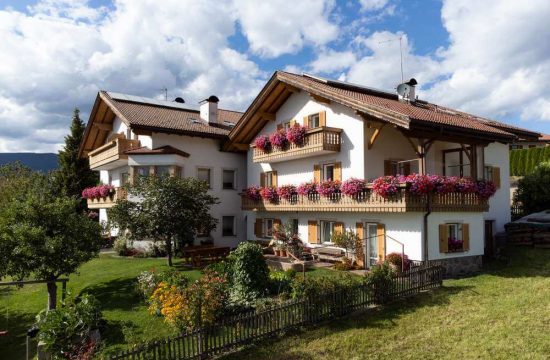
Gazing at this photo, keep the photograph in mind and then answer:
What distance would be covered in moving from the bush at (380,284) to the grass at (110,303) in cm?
464

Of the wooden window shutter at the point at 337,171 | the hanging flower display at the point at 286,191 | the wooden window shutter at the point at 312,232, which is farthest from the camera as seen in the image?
the hanging flower display at the point at 286,191

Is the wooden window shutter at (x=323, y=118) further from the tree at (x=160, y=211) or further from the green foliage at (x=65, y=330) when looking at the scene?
the green foliage at (x=65, y=330)

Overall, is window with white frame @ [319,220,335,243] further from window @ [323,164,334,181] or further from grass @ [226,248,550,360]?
grass @ [226,248,550,360]

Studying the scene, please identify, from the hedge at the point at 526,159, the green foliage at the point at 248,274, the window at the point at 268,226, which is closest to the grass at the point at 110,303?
the green foliage at the point at 248,274

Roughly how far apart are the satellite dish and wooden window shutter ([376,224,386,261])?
920 centimetres

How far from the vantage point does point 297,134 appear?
21.7 metres

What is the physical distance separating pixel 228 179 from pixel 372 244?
12436 millimetres

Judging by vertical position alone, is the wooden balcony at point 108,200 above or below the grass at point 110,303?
above

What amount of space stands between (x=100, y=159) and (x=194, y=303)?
21.9 m

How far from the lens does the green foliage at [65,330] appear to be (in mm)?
10704

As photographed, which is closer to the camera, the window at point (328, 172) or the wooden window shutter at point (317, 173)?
the window at point (328, 172)

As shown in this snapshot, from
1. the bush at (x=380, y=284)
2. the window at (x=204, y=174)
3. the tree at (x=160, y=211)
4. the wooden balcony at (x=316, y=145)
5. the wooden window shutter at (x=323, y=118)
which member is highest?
the wooden window shutter at (x=323, y=118)

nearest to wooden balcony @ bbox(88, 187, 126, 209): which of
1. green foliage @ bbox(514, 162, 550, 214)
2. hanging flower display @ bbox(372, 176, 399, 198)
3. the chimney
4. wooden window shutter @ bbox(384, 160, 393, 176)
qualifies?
the chimney

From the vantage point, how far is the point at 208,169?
27594 mm
